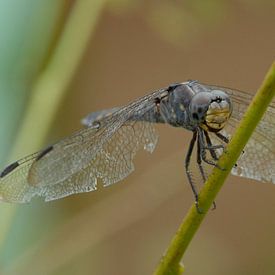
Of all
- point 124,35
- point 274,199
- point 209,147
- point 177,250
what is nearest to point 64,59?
point 209,147

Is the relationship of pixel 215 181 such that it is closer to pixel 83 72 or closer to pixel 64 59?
pixel 64 59

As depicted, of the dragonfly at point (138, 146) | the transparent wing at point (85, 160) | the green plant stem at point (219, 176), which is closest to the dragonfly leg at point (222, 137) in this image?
the dragonfly at point (138, 146)

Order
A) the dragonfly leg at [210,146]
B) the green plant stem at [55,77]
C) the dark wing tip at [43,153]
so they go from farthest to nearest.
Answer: the green plant stem at [55,77], the dark wing tip at [43,153], the dragonfly leg at [210,146]

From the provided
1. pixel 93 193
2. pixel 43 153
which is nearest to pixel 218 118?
pixel 43 153

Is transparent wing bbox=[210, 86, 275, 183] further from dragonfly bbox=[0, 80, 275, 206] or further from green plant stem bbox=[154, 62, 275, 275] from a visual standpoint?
green plant stem bbox=[154, 62, 275, 275]

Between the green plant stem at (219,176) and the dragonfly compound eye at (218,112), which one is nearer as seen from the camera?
the green plant stem at (219,176)

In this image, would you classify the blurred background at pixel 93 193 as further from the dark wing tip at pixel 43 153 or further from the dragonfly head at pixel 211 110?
the dragonfly head at pixel 211 110
